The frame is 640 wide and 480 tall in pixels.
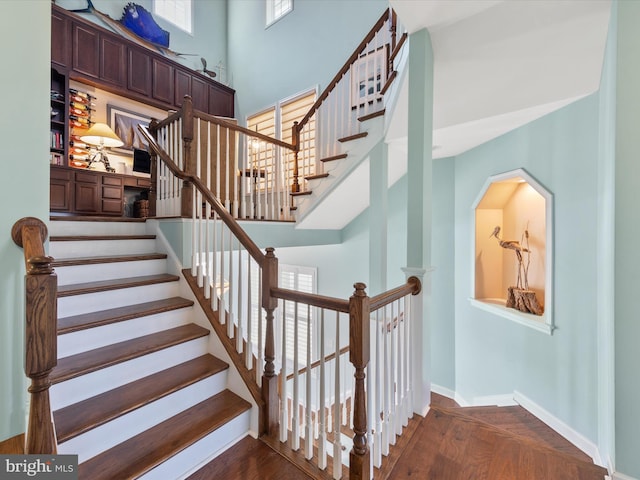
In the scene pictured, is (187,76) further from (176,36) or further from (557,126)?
(557,126)

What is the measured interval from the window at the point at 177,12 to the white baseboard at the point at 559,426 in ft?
25.0

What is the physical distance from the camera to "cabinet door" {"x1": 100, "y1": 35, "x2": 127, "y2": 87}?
4234 millimetres

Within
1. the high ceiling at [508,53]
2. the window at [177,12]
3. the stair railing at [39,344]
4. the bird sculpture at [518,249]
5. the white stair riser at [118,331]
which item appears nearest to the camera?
the stair railing at [39,344]

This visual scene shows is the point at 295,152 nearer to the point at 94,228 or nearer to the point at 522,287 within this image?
the point at 94,228

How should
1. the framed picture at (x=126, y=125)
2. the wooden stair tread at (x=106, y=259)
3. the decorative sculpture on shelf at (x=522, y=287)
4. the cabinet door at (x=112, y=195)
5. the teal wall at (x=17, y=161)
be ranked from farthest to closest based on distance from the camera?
1. the framed picture at (x=126, y=125)
2. the cabinet door at (x=112, y=195)
3. the decorative sculpture on shelf at (x=522, y=287)
4. the wooden stair tread at (x=106, y=259)
5. the teal wall at (x=17, y=161)

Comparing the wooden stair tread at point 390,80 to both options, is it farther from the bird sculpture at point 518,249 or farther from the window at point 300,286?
the window at point 300,286

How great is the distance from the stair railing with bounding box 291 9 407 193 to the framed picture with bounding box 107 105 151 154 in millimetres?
2713

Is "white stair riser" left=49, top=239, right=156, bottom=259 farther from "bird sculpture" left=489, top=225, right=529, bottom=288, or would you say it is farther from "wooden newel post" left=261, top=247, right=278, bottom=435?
"bird sculpture" left=489, top=225, right=529, bottom=288

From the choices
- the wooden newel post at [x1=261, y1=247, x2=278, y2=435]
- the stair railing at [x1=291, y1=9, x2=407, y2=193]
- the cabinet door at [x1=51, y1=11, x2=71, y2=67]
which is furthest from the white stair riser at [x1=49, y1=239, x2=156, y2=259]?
the cabinet door at [x1=51, y1=11, x2=71, y2=67]

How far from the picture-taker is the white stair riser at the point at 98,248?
7.02 ft

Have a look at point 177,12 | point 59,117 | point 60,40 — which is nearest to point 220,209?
point 59,117

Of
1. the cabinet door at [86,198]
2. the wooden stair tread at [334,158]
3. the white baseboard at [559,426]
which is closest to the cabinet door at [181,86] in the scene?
the cabinet door at [86,198]

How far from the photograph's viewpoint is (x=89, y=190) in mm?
3893

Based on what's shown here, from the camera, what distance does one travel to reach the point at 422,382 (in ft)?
6.26
